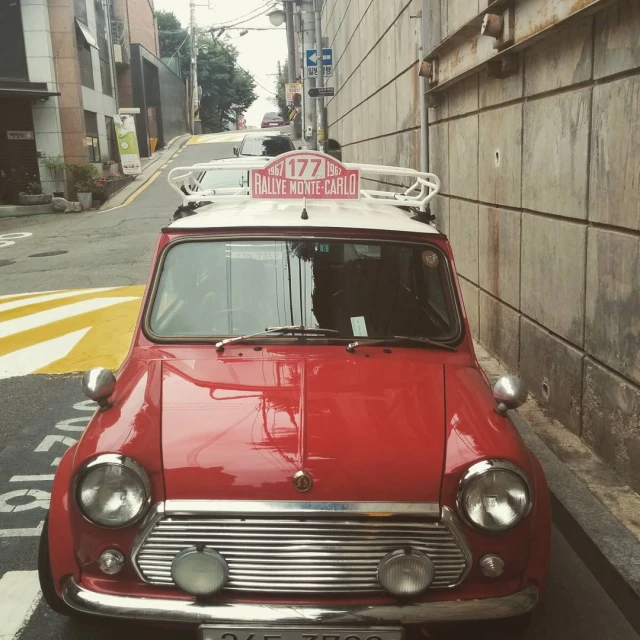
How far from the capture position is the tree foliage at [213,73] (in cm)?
6638

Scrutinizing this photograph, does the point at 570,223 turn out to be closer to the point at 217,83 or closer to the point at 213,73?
the point at 213,73

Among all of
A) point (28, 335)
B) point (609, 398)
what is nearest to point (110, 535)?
point (609, 398)

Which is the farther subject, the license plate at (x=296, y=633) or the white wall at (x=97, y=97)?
the white wall at (x=97, y=97)

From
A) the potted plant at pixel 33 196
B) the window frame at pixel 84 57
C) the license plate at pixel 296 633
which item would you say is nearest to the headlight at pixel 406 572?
the license plate at pixel 296 633

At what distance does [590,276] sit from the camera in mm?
4859

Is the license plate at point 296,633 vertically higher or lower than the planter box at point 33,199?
lower

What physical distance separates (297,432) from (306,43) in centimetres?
2525

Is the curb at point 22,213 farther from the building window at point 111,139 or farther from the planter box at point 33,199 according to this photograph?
the building window at point 111,139

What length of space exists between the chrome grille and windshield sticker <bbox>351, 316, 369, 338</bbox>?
117 cm

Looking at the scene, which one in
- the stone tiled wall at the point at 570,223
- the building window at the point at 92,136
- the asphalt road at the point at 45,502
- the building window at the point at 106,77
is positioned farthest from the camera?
the building window at the point at 106,77

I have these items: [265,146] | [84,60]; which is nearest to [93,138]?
[84,60]

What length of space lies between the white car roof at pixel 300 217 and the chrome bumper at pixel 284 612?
1840 mm

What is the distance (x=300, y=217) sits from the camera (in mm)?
3926

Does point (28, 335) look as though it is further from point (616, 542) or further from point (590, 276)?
point (616, 542)
